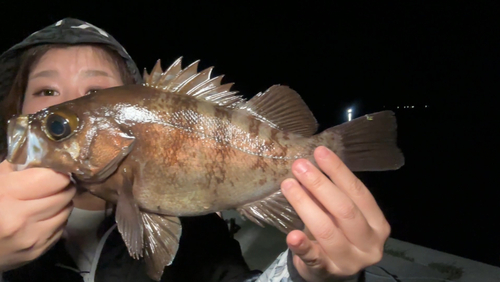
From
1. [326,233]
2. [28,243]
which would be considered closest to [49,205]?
[28,243]

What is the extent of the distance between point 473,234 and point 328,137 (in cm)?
1038

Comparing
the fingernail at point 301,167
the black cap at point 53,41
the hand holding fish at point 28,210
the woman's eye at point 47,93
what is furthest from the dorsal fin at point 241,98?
the black cap at point 53,41

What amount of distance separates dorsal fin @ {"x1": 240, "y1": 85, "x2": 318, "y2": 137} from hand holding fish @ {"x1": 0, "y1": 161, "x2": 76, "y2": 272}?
893 millimetres

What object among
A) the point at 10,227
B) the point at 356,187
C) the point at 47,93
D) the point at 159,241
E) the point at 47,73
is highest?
the point at 47,73

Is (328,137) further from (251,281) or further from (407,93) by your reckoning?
(407,93)

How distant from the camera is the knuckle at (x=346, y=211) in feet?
3.95

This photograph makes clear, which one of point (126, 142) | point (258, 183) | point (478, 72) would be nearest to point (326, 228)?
point (258, 183)

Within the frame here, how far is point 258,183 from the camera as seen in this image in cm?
134

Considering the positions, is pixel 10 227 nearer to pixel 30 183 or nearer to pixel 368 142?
pixel 30 183

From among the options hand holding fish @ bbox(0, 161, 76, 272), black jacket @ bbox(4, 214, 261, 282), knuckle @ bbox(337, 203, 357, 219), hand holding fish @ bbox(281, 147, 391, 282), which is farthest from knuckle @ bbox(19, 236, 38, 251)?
knuckle @ bbox(337, 203, 357, 219)

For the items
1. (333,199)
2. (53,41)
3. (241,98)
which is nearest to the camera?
(333,199)

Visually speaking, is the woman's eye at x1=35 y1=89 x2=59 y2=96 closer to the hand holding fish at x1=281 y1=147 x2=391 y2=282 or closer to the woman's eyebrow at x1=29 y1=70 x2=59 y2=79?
the woman's eyebrow at x1=29 y1=70 x2=59 y2=79

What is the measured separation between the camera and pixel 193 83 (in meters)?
1.38

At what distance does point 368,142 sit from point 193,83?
880mm
